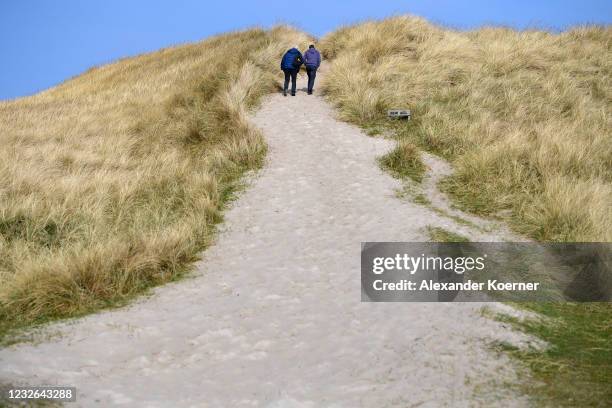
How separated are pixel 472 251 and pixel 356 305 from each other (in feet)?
8.14

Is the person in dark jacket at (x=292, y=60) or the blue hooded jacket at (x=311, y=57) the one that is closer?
the person in dark jacket at (x=292, y=60)

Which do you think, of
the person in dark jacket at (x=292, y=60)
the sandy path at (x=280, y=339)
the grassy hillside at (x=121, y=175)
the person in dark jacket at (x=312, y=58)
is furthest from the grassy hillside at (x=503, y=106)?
the grassy hillside at (x=121, y=175)

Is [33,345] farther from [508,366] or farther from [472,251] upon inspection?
[472,251]

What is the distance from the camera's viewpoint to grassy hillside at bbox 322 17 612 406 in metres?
5.45

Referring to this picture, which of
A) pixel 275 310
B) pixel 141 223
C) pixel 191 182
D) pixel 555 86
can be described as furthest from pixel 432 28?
pixel 275 310

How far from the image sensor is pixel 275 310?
6.07 metres

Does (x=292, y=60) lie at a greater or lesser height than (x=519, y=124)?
greater

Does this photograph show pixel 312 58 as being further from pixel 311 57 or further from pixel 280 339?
pixel 280 339

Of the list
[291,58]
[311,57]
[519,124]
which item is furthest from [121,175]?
[519,124]

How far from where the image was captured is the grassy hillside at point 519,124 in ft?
17.9

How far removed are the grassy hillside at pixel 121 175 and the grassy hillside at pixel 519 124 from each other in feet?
11.3

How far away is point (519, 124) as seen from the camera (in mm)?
13148

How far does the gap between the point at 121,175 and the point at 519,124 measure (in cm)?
998

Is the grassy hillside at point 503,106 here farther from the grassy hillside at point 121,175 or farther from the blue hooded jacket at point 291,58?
the grassy hillside at point 121,175
